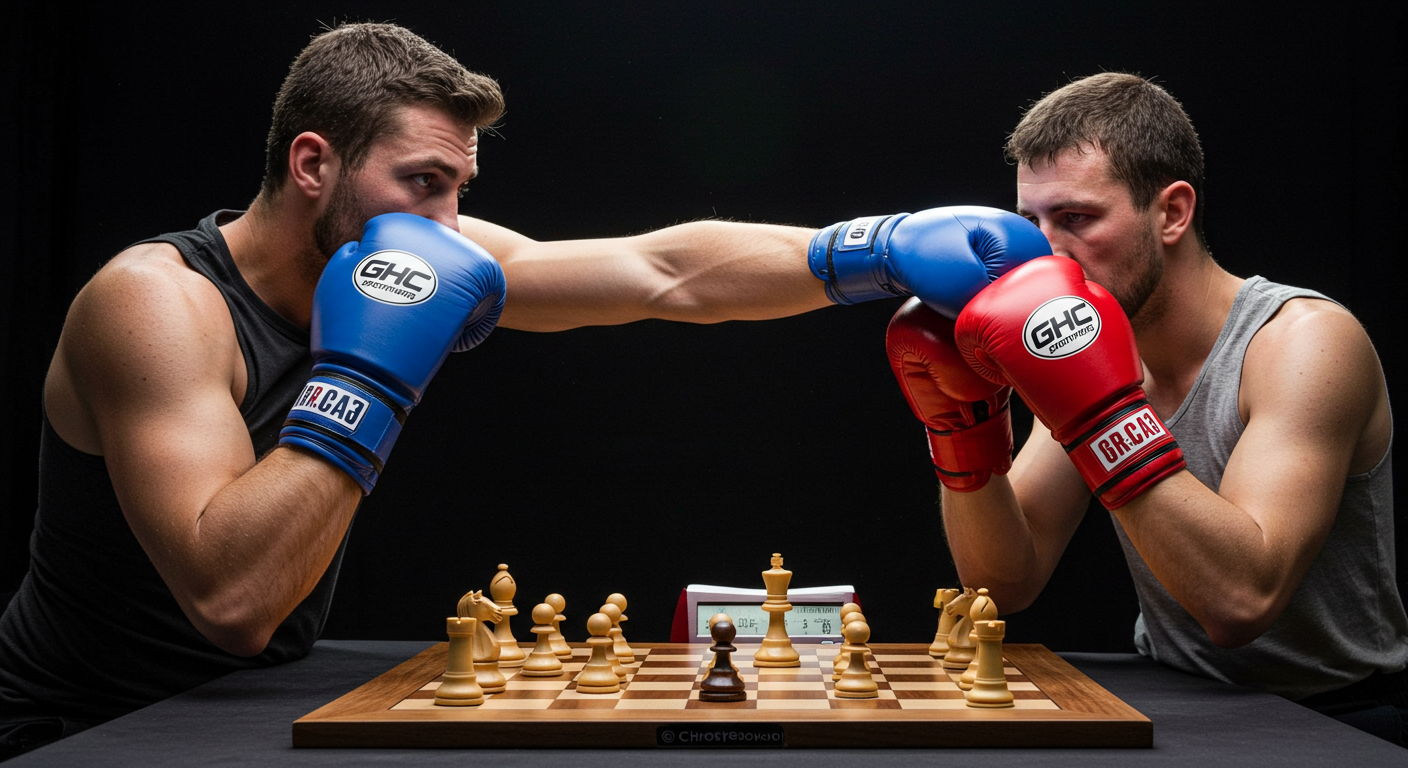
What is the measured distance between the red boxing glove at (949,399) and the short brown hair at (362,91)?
85 centimetres

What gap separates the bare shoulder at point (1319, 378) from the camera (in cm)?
167

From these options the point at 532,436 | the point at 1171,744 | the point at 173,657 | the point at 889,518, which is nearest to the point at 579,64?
the point at 532,436

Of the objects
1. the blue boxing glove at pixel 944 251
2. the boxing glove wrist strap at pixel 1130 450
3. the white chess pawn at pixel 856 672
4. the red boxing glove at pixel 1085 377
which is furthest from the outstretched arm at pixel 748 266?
the white chess pawn at pixel 856 672

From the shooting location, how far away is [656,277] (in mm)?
2031

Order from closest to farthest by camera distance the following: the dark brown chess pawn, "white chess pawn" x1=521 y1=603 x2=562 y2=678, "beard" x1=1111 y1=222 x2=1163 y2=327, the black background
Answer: the dark brown chess pawn < "white chess pawn" x1=521 y1=603 x2=562 y2=678 < "beard" x1=1111 y1=222 x2=1163 y2=327 < the black background

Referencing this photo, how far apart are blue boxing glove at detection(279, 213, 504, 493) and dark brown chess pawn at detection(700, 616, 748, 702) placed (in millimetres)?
530

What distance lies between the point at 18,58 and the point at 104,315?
165cm

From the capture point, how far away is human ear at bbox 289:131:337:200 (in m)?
1.84

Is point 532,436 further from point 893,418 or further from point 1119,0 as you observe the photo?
point 1119,0

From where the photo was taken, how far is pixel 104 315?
162 centimetres

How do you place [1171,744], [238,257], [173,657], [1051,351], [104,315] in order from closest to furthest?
[1171,744]
[1051,351]
[104,315]
[173,657]
[238,257]

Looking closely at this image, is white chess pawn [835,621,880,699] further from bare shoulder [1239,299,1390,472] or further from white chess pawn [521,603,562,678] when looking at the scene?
bare shoulder [1239,299,1390,472]

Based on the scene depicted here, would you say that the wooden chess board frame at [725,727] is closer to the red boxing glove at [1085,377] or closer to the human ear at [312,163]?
the red boxing glove at [1085,377]

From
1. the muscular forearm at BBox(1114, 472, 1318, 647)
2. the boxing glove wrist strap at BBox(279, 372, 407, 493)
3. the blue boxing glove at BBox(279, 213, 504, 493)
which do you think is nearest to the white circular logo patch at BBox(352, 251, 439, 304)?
the blue boxing glove at BBox(279, 213, 504, 493)
